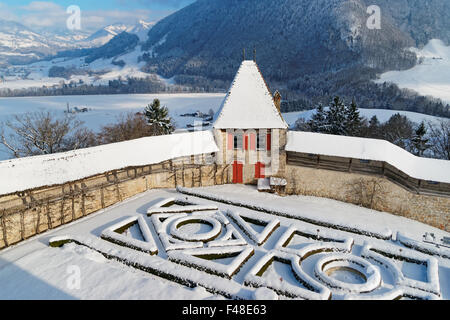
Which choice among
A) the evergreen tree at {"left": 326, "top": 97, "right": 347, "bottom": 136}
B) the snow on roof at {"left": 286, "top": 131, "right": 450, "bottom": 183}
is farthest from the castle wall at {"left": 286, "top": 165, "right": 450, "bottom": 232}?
the evergreen tree at {"left": 326, "top": 97, "right": 347, "bottom": 136}

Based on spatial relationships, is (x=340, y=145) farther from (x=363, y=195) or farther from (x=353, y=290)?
(x=353, y=290)

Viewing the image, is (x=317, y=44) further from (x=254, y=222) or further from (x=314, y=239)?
(x=314, y=239)

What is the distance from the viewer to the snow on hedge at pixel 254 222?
15898mm

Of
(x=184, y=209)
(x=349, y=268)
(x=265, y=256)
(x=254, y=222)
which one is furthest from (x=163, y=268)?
(x=349, y=268)

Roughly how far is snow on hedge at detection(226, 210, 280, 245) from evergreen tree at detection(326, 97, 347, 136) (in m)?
30.0

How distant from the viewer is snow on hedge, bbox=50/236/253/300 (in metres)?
11.8

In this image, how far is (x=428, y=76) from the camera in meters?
114

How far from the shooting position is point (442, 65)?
123 meters

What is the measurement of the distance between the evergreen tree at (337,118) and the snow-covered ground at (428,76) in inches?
2448

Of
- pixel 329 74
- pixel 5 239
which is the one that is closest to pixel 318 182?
pixel 5 239

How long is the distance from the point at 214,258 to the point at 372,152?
47.8 ft

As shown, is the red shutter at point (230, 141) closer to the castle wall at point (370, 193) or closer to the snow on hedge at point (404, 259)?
the castle wall at point (370, 193)

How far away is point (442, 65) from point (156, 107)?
132825 millimetres

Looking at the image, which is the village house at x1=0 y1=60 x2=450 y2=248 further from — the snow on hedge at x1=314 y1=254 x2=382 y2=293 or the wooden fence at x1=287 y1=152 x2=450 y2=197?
the snow on hedge at x1=314 y1=254 x2=382 y2=293
